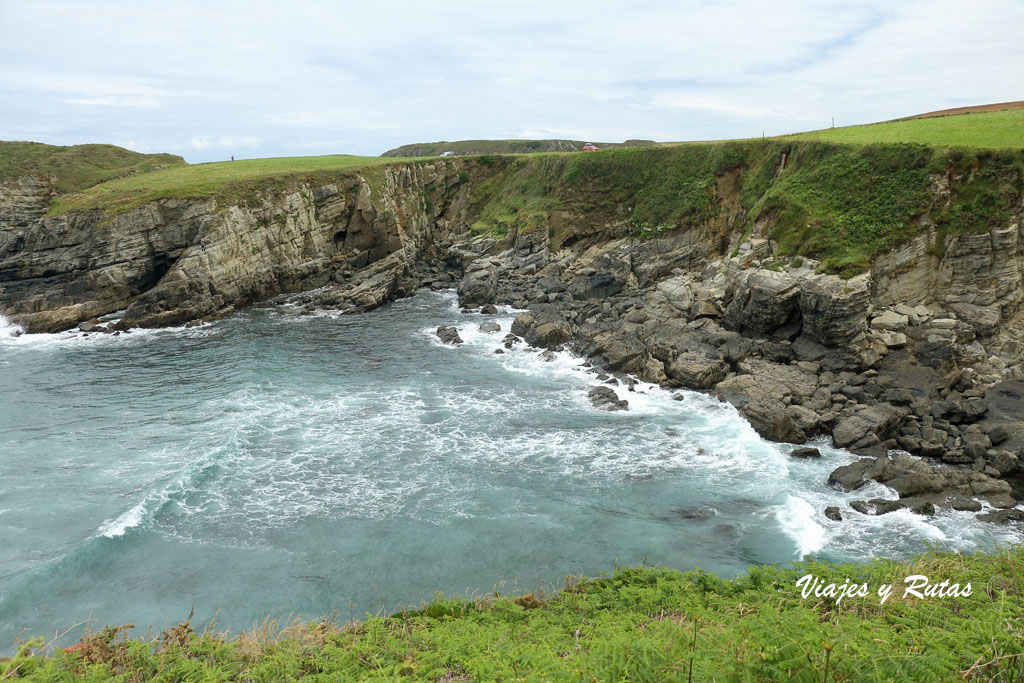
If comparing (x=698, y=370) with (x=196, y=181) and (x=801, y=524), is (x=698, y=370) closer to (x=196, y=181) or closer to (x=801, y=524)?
(x=801, y=524)

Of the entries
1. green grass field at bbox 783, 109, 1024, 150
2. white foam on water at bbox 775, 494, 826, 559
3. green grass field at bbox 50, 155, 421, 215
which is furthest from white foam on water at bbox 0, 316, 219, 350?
green grass field at bbox 783, 109, 1024, 150

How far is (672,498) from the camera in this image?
2103 cm

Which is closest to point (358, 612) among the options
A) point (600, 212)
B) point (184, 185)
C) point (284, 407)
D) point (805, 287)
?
point (284, 407)

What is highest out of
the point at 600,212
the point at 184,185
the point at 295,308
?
the point at 184,185

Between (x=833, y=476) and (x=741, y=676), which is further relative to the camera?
(x=833, y=476)

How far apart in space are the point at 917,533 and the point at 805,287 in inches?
661

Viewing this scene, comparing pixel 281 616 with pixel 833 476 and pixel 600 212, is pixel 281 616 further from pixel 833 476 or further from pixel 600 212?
pixel 600 212

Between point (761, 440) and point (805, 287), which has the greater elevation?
point (805, 287)

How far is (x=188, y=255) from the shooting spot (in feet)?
155

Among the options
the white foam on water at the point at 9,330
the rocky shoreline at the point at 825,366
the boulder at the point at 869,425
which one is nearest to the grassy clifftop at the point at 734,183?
the rocky shoreline at the point at 825,366

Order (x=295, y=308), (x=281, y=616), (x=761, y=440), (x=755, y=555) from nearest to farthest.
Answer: (x=281, y=616)
(x=755, y=555)
(x=761, y=440)
(x=295, y=308)

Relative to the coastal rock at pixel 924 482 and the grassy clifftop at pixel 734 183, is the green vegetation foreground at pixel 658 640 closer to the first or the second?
the coastal rock at pixel 924 482

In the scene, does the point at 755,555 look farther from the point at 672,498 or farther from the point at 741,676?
the point at 741,676

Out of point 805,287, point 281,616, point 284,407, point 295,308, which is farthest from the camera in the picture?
point 295,308
